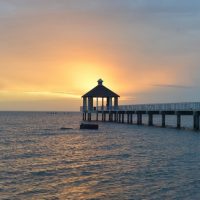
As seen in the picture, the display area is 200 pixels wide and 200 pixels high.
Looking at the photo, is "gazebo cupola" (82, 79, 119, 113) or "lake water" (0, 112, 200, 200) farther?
"gazebo cupola" (82, 79, 119, 113)

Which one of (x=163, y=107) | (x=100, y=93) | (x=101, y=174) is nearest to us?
(x=101, y=174)

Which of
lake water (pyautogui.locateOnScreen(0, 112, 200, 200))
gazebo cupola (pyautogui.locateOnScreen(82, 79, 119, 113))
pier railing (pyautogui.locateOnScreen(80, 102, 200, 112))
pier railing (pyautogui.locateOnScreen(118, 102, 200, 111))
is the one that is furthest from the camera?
gazebo cupola (pyautogui.locateOnScreen(82, 79, 119, 113))

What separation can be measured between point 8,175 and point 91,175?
132 inches

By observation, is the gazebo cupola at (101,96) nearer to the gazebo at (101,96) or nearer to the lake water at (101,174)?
the gazebo at (101,96)

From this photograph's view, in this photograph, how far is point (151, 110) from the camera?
4978 cm

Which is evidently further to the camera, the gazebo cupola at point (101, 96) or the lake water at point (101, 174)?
the gazebo cupola at point (101, 96)

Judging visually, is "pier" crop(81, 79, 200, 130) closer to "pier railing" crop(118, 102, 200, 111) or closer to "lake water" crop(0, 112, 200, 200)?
"pier railing" crop(118, 102, 200, 111)

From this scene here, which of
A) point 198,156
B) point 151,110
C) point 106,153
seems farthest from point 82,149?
point 151,110

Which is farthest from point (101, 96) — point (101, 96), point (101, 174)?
point (101, 174)

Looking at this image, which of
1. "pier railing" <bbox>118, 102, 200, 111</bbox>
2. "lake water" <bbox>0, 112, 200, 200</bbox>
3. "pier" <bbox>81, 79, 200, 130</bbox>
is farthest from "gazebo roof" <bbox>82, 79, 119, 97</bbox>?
"lake water" <bbox>0, 112, 200, 200</bbox>

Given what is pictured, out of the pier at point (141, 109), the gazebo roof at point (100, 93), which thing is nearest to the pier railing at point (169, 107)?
the pier at point (141, 109)

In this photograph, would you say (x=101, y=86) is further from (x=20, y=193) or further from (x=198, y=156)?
(x=20, y=193)

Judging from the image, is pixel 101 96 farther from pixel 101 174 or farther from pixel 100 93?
pixel 101 174

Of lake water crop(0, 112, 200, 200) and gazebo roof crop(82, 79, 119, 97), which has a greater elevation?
gazebo roof crop(82, 79, 119, 97)
